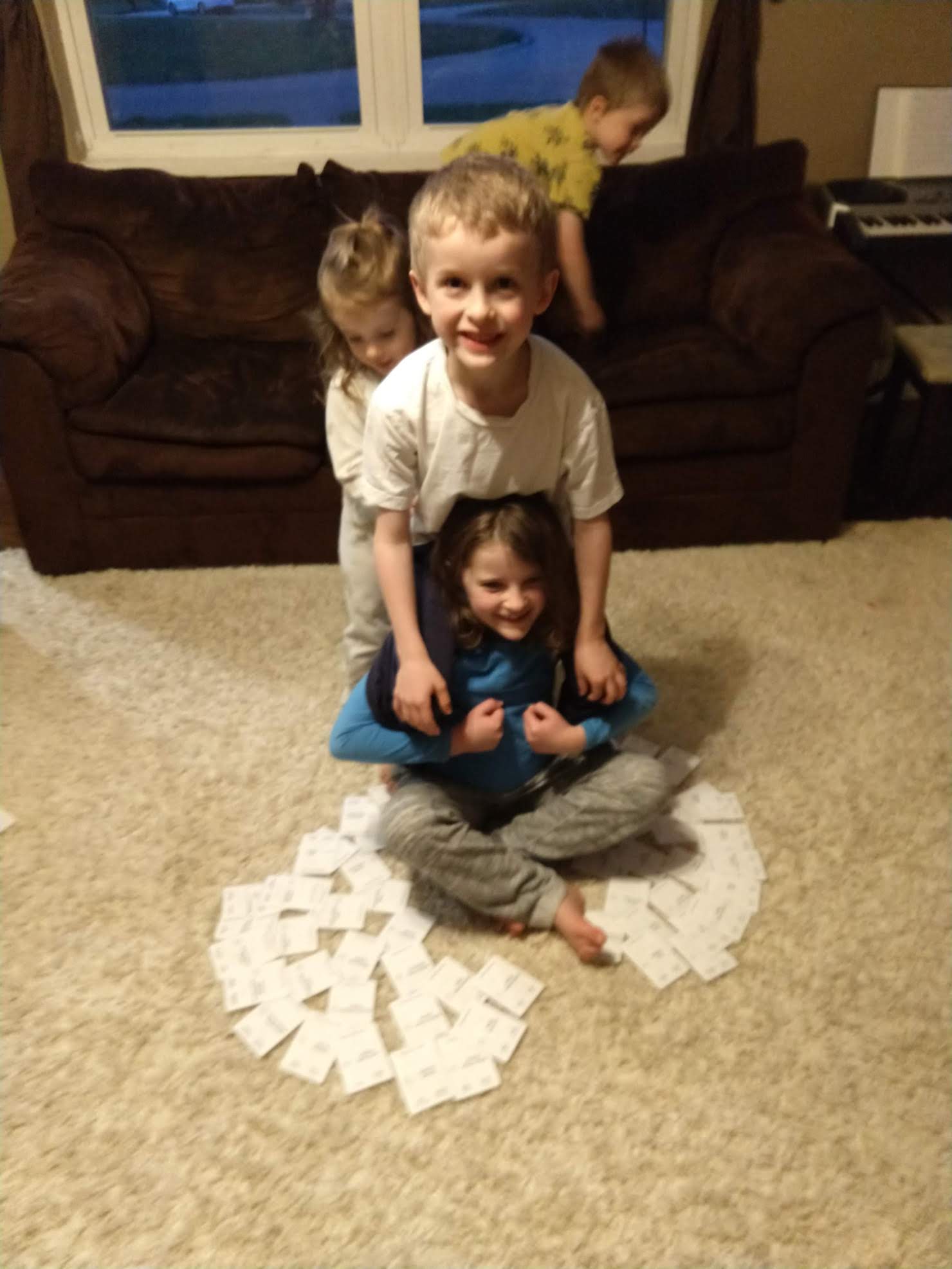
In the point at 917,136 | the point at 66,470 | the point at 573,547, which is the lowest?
the point at 66,470

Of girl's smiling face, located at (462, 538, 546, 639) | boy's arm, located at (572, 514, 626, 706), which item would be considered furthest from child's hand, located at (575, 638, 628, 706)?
girl's smiling face, located at (462, 538, 546, 639)

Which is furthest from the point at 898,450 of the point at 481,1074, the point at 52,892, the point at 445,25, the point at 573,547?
the point at 52,892

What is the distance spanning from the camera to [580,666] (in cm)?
153

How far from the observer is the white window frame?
3068 millimetres

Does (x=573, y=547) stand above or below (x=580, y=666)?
above

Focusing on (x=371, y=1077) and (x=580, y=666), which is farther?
(x=580, y=666)

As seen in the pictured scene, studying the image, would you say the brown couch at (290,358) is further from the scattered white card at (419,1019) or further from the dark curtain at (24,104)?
the scattered white card at (419,1019)

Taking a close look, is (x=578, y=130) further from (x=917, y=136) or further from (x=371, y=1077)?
(x=371, y=1077)

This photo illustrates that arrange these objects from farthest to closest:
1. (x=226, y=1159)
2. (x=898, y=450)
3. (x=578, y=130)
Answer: (x=898, y=450) → (x=578, y=130) → (x=226, y=1159)

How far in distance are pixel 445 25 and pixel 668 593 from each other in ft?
7.38

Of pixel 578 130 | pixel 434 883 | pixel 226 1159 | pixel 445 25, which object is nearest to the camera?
pixel 226 1159

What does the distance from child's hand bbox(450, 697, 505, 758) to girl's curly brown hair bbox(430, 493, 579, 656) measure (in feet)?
0.35

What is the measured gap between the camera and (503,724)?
157 centimetres

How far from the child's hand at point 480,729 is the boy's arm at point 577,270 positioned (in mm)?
1176
